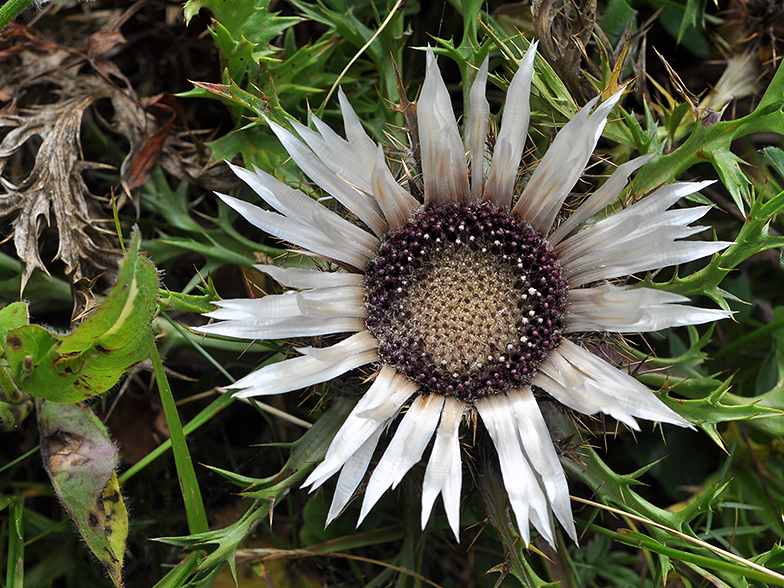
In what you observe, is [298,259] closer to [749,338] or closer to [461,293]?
[461,293]

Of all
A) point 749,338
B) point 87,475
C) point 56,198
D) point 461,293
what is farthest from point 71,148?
point 749,338

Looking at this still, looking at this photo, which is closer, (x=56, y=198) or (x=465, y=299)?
(x=465, y=299)

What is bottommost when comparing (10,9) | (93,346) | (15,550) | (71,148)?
(15,550)

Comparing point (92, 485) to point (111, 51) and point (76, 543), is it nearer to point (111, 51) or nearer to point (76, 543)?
point (76, 543)

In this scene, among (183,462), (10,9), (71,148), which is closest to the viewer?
(10,9)

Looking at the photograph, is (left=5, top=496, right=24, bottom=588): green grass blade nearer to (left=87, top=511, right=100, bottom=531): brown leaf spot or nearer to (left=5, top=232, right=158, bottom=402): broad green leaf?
(left=87, top=511, right=100, bottom=531): brown leaf spot

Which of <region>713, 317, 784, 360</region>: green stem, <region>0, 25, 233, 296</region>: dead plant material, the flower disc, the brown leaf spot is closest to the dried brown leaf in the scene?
<region>0, 25, 233, 296</region>: dead plant material

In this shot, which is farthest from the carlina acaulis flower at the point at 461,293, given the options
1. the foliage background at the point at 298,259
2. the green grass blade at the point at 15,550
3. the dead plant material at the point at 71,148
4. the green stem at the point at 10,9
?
the green grass blade at the point at 15,550
